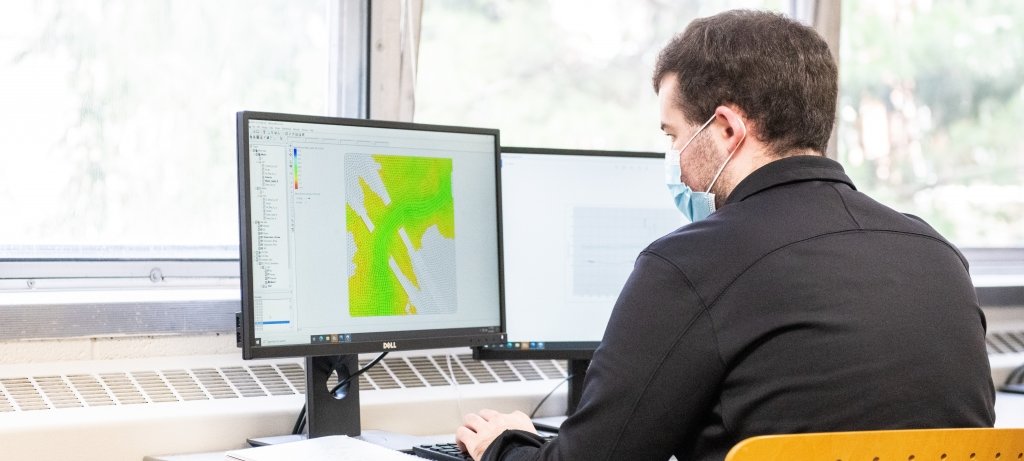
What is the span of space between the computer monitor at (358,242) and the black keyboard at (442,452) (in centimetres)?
15

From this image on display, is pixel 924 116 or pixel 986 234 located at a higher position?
pixel 924 116

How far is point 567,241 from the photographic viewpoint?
6.40 ft

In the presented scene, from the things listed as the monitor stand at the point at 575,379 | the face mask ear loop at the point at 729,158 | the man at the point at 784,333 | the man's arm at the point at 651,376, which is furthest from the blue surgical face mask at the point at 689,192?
the monitor stand at the point at 575,379

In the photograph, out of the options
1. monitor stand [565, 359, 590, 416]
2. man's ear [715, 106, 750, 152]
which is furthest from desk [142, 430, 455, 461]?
man's ear [715, 106, 750, 152]

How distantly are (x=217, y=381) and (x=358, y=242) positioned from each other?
407 mm

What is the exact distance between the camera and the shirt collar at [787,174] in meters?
1.30

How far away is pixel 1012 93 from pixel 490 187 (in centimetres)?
235

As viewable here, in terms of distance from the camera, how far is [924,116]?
3.29m

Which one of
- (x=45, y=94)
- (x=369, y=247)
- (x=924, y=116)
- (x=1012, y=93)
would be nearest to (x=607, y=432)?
(x=369, y=247)

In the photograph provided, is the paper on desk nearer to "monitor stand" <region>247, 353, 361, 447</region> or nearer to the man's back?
"monitor stand" <region>247, 353, 361, 447</region>

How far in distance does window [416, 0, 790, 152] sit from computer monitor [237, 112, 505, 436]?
0.59 m

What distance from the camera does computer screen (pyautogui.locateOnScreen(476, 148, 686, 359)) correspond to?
1.91 meters

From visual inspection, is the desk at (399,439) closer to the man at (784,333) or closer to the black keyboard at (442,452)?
the black keyboard at (442,452)

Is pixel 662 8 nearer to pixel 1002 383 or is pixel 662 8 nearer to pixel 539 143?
pixel 539 143
